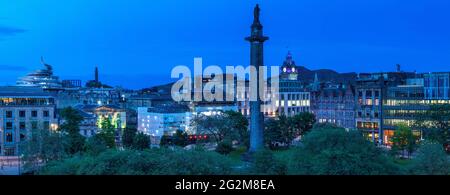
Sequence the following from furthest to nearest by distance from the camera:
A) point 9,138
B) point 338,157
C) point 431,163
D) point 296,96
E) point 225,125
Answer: point 296,96 < point 225,125 < point 9,138 < point 431,163 < point 338,157

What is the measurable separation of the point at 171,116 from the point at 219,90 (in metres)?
44.7

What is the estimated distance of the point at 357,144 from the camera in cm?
3597

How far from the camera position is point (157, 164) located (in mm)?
31641

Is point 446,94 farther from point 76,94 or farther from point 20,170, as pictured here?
point 76,94

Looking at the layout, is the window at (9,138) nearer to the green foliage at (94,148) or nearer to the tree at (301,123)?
the green foliage at (94,148)

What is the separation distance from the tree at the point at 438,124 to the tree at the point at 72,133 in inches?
1778

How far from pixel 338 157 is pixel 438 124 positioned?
46.3 m

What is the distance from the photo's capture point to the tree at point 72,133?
210 feet

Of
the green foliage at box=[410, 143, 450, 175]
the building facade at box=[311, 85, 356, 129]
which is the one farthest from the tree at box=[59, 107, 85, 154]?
the building facade at box=[311, 85, 356, 129]

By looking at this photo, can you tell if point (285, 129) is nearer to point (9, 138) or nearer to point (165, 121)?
point (165, 121)

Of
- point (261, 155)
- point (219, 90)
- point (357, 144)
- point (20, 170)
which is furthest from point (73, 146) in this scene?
point (219, 90)

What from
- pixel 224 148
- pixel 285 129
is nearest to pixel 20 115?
pixel 224 148

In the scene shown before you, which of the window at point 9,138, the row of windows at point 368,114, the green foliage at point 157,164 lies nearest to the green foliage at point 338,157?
the green foliage at point 157,164

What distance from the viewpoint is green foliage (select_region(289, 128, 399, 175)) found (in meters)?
33.6
